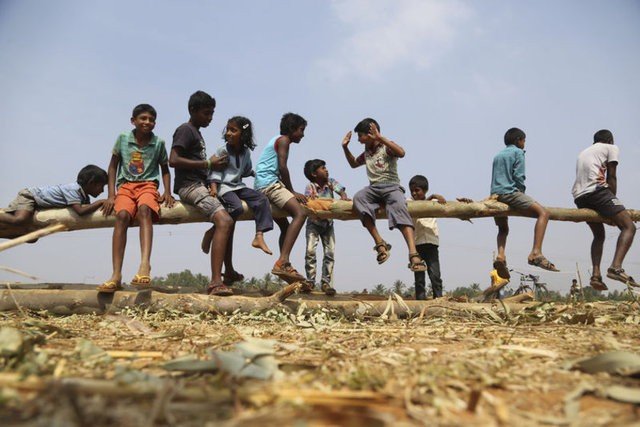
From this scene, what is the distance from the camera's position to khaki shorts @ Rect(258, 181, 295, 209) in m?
5.39

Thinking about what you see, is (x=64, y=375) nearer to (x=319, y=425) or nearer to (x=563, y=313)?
(x=319, y=425)

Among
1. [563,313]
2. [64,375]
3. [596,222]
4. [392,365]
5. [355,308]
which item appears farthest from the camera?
[596,222]

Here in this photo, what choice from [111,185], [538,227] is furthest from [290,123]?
[538,227]

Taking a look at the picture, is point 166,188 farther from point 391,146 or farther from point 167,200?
point 391,146

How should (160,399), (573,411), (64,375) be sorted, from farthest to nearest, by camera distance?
1. (64,375)
2. (573,411)
3. (160,399)

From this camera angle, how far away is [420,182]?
7082 mm

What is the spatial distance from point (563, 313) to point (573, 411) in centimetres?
314

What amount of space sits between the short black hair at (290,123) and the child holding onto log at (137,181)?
144 cm

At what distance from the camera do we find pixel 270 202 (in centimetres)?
550

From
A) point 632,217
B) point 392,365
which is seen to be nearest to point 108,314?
point 392,365

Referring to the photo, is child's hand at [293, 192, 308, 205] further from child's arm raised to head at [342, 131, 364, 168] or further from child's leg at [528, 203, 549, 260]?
child's leg at [528, 203, 549, 260]

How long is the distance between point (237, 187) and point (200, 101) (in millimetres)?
1064

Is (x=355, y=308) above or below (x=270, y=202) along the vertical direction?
below

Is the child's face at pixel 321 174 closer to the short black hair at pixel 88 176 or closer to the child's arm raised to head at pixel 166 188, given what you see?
the child's arm raised to head at pixel 166 188
